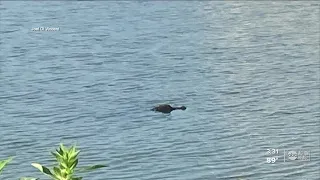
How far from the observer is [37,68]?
31.5 m

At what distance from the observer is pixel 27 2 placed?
161ft

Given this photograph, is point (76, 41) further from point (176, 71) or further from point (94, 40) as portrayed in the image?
point (176, 71)

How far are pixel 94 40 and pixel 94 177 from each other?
19.1 meters

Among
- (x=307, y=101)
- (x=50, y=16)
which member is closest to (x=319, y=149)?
(x=307, y=101)

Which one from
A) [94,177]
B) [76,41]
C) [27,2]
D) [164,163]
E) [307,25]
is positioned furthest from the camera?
[27,2]

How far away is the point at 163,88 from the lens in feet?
93.5

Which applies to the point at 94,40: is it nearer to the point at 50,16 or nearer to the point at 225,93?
the point at 50,16

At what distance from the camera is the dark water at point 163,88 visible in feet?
67.6

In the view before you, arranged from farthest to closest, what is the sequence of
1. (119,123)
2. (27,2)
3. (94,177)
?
(27,2), (119,123), (94,177)

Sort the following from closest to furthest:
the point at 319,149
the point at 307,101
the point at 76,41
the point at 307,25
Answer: the point at 319,149 → the point at 307,101 → the point at 76,41 → the point at 307,25

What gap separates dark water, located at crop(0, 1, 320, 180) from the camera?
20594mm

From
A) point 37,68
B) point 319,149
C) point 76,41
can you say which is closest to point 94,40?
point 76,41

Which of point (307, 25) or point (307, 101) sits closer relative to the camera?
point (307, 101)

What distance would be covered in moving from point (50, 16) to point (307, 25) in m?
12.3
